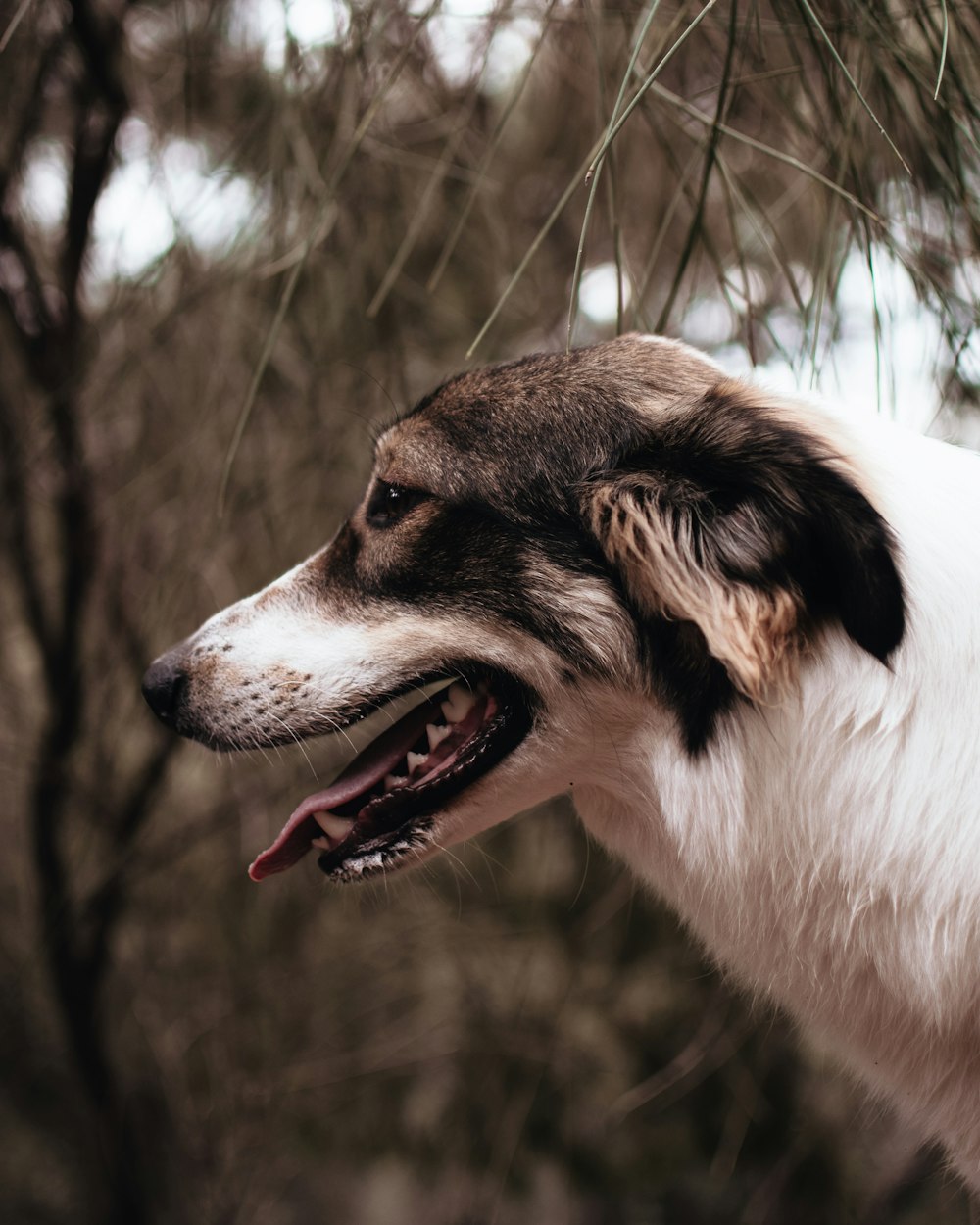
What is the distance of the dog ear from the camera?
139 cm

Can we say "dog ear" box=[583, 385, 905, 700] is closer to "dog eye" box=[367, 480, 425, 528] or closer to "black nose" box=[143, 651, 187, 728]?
"dog eye" box=[367, 480, 425, 528]

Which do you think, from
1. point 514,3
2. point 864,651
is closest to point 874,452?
point 864,651

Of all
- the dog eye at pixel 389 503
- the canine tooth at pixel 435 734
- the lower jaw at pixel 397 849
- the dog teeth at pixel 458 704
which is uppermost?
the dog eye at pixel 389 503

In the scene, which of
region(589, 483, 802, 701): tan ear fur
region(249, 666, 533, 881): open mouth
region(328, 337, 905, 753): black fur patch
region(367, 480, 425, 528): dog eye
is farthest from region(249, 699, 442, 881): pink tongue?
region(589, 483, 802, 701): tan ear fur

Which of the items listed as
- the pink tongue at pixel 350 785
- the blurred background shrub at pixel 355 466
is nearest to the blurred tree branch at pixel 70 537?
the blurred background shrub at pixel 355 466

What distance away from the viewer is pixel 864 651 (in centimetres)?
146

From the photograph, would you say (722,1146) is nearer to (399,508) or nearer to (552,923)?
(552,923)

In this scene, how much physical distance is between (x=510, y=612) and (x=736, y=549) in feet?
1.27

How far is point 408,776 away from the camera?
1.74 metres

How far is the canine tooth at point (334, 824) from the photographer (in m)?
1.74

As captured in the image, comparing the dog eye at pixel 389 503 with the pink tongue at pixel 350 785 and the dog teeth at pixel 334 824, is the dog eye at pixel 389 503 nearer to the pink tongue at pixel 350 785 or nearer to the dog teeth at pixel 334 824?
the pink tongue at pixel 350 785

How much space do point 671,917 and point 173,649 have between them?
2671mm

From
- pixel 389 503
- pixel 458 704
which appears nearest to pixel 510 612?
pixel 458 704

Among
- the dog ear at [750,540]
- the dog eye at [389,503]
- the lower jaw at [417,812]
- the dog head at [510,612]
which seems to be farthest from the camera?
the dog eye at [389,503]
